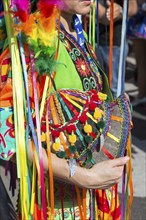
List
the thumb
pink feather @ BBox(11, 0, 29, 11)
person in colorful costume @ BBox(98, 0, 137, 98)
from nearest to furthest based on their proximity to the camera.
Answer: pink feather @ BBox(11, 0, 29, 11) < the thumb < person in colorful costume @ BBox(98, 0, 137, 98)

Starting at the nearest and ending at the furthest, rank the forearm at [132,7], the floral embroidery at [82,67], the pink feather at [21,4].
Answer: the pink feather at [21,4]
the floral embroidery at [82,67]
the forearm at [132,7]

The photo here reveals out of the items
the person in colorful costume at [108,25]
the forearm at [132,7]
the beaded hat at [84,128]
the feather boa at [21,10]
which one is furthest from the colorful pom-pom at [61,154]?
the forearm at [132,7]

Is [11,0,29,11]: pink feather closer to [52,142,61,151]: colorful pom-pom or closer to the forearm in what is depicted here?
[52,142,61,151]: colorful pom-pom

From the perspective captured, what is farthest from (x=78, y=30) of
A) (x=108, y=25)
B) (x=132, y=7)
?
(x=132, y=7)

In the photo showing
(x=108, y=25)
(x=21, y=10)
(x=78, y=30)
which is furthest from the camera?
(x=108, y=25)

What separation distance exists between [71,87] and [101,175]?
29 centimetres

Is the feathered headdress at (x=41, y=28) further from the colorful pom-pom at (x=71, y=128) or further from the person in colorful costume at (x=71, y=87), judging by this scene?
the colorful pom-pom at (x=71, y=128)

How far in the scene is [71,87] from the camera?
1.59 metres

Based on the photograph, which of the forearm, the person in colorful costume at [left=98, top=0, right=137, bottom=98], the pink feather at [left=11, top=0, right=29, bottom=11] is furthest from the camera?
the forearm

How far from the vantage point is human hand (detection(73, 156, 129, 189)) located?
1.50 meters

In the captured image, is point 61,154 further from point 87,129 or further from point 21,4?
point 21,4

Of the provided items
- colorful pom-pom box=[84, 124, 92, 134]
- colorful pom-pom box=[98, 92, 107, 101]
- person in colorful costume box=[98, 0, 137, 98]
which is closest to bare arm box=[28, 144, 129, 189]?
colorful pom-pom box=[84, 124, 92, 134]

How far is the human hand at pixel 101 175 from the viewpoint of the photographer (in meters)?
1.50

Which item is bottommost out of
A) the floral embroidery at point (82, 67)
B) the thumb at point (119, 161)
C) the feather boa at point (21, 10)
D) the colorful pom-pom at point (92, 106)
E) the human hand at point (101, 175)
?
the human hand at point (101, 175)
